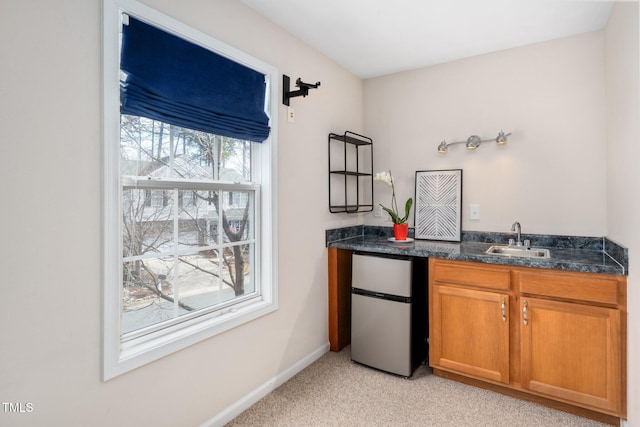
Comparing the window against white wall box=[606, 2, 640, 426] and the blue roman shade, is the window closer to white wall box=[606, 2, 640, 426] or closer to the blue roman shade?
the blue roman shade

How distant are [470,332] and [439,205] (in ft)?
3.69

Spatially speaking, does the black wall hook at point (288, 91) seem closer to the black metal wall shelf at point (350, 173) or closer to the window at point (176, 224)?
the window at point (176, 224)

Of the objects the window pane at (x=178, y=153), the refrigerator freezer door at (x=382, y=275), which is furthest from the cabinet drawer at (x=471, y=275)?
the window pane at (x=178, y=153)

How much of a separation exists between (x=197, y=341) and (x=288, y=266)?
839mm

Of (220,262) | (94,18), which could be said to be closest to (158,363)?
(220,262)

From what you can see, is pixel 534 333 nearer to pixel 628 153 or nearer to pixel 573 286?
pixel 573 286

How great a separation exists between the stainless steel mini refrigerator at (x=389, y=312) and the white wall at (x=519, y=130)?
0.81 m

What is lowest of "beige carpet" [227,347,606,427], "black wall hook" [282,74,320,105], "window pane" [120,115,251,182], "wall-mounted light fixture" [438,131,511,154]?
"beige carpet" [227,347,606,427]

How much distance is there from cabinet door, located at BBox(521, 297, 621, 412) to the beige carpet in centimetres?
18

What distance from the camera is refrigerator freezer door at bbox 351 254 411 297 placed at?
2.43 metres

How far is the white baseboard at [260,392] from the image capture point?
1.92m

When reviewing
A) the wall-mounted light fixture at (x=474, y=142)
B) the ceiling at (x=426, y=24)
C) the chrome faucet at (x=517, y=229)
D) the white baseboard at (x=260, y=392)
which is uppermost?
the ceiling at (x=426, y=24)

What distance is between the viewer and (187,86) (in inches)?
68.9

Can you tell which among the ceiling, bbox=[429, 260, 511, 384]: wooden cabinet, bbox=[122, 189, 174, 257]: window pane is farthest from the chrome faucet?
bbox=[122, 189, 174, 257]: window pane
